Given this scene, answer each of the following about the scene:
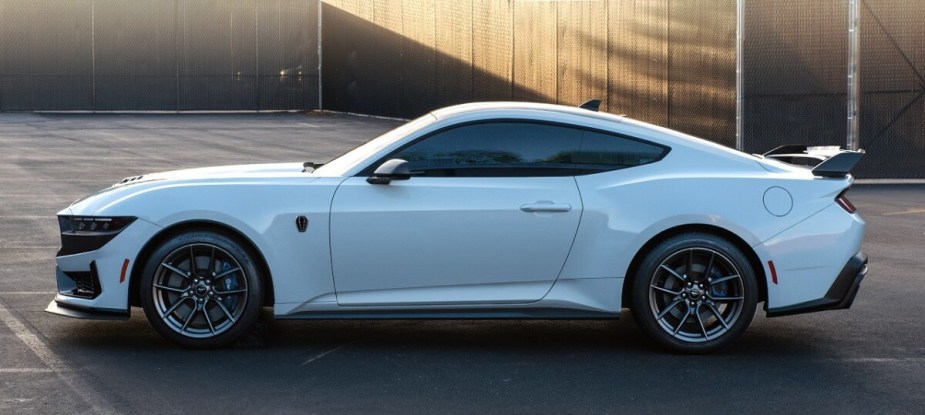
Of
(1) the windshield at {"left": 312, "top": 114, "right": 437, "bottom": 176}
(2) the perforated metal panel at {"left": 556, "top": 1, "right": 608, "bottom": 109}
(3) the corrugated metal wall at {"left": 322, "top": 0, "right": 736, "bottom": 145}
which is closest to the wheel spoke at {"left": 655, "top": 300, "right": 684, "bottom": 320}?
(1) the windshield at {"left": 312, "top": 114, "right": 437, "bottom": 176}

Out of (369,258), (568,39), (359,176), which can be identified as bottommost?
(369,258)

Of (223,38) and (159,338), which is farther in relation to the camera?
(223,38)

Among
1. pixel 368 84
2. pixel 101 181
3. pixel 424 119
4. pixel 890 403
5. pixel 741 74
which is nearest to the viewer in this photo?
pixel 890 403

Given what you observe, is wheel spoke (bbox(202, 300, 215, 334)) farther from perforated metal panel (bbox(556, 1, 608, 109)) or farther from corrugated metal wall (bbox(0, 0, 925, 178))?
perforated metal panel (bbox(556, 1, 608, 109))

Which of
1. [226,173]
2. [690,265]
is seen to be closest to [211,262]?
[226,173]

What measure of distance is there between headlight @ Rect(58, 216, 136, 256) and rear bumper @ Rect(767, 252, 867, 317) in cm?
366

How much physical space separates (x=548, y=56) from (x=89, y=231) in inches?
765

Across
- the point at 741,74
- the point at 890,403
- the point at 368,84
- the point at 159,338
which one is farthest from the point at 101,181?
the point at 368,84

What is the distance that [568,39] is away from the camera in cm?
2531

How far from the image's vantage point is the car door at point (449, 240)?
23.5 feet

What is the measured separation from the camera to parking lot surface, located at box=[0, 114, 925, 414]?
20.1ft

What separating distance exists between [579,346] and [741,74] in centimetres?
1254

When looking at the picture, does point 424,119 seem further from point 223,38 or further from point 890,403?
point 223,38

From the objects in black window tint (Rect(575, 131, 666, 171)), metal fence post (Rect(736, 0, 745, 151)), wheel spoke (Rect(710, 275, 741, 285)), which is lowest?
wheel spoke (Rect(710, 275, 741, 285))
